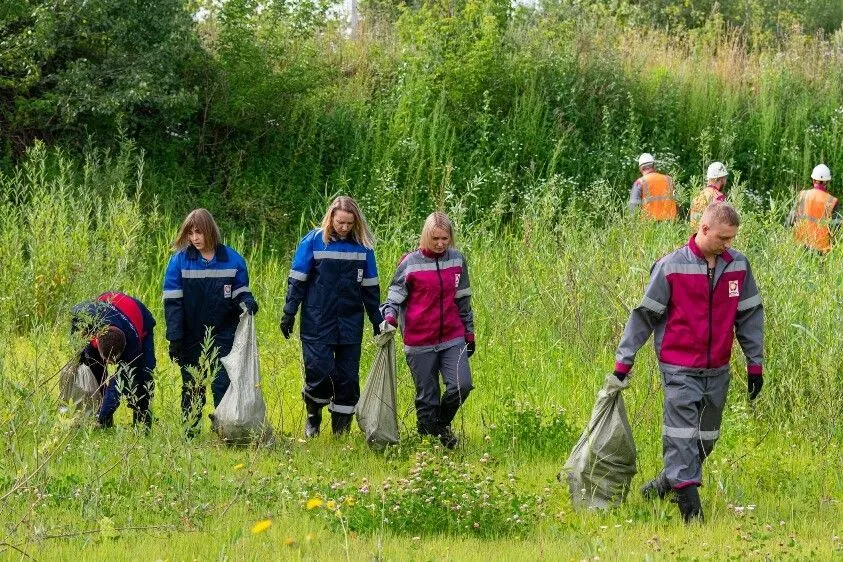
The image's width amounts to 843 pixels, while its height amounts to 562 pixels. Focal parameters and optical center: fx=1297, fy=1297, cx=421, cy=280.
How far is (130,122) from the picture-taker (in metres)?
17.8

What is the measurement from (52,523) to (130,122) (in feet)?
40.0

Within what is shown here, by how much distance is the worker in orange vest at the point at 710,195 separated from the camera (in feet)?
35.8

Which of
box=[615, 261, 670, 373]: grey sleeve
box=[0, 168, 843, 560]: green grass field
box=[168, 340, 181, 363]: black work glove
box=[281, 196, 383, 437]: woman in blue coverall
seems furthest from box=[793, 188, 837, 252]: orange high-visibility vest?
box=[168, 340, 181, 363]: black work glove

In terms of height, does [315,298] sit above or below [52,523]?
above

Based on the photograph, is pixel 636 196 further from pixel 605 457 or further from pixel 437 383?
pixel 605 457

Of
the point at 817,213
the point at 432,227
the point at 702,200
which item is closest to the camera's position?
the point at 432,227

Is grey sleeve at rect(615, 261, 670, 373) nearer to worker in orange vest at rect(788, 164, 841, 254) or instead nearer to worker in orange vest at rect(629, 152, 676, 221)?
worker in orange vest at rect(788, 164, 841, 254)

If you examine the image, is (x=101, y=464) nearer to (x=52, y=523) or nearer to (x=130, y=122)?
(x=52, y=523)

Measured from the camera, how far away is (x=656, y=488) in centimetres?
746

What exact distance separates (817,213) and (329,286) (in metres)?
8.13

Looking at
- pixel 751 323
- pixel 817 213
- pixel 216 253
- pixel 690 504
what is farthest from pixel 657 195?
pixel 690 504

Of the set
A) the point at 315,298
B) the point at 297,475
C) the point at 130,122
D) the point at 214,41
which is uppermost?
the point at 214,41

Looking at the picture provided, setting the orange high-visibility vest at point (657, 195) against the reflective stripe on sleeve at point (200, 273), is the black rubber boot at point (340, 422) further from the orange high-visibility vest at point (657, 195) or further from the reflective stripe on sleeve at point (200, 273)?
the orange high-visibility vest at point (657, 195)

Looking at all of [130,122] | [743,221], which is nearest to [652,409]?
[743,221]
